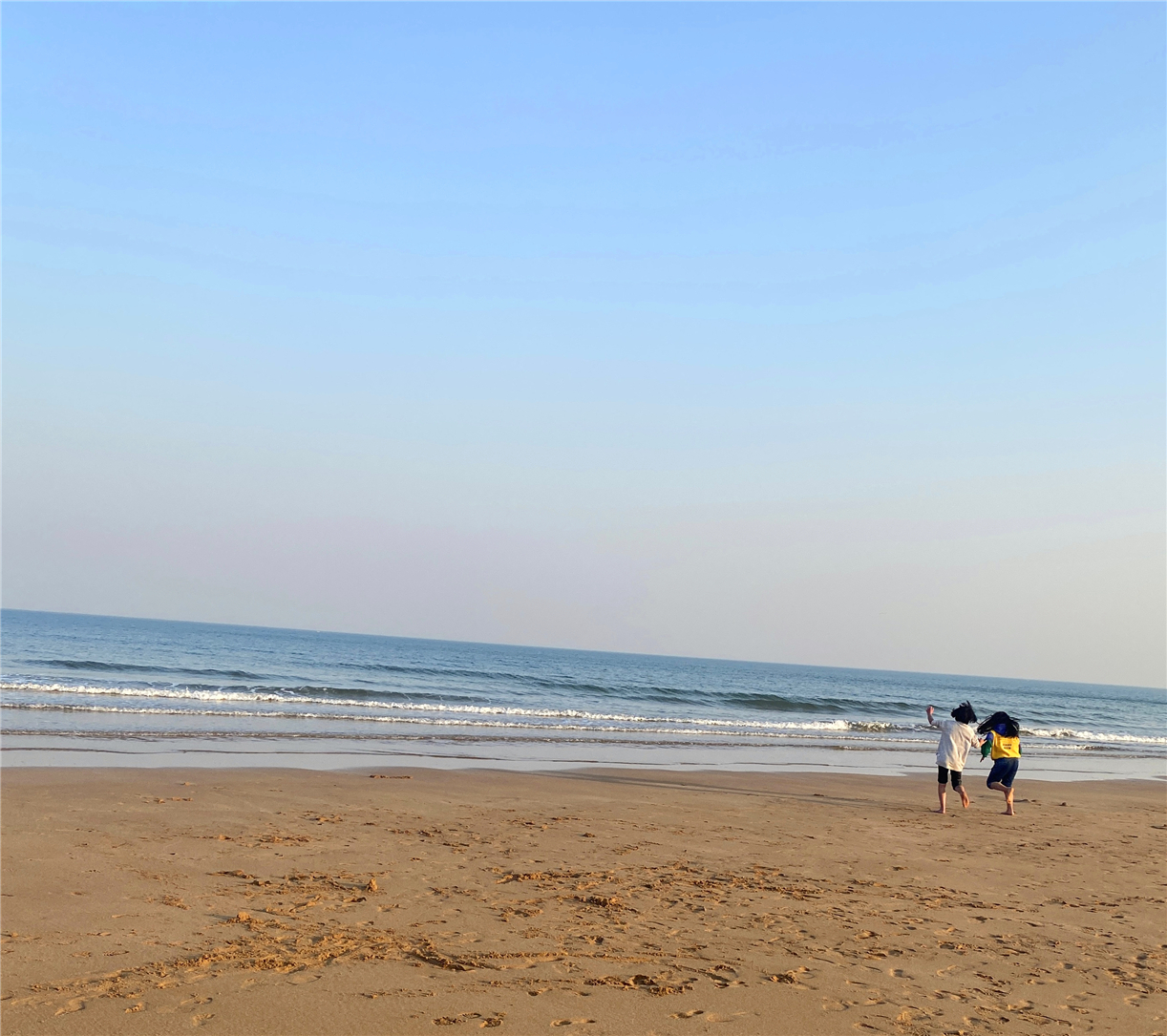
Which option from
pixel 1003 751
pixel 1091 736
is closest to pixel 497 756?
pixel 1003 751

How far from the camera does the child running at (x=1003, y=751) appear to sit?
1321cm

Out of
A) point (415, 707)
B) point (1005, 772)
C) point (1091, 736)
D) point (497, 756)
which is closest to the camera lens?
point (1005, 772)

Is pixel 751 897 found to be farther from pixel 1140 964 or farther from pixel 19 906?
pixel 19 906

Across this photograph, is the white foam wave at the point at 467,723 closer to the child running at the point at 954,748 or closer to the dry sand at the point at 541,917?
the dry sand at the point at 541,917

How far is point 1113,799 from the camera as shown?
1612 cm

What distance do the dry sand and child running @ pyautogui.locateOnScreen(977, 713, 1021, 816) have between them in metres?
1.27

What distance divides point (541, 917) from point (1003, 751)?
31.6 feet

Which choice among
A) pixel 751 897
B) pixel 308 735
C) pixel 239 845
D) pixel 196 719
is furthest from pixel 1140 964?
pixel 196 719

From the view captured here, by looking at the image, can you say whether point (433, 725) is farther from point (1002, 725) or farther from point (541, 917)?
point (541, 917)

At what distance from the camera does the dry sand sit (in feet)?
15.3

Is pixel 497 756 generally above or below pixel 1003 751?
below

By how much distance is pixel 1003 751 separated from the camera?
13.4 m

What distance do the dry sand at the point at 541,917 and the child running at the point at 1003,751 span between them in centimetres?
127

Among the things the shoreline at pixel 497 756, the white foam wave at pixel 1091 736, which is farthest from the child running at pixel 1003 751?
the white foam wave at pixel 1091 736
